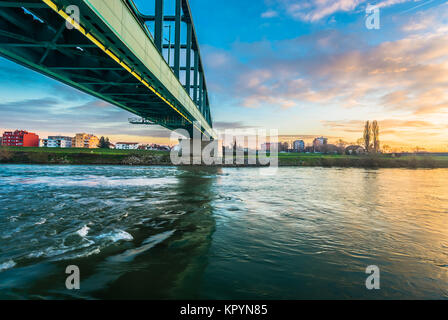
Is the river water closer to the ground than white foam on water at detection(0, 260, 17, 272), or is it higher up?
closer to the ground

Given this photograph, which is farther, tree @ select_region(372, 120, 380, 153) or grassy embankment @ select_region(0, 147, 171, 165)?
tree @ select_region(372, 120, 380, 153)

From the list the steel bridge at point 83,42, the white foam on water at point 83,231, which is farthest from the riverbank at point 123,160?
the white foam on water at point 83,231

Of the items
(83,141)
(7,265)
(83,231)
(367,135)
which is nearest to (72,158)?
(83,231)

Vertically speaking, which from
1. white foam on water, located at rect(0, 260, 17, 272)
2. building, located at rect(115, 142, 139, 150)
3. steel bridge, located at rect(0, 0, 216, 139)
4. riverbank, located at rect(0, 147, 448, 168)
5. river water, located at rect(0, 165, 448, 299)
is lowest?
river water, located at rect(0, 165, 448, 299)

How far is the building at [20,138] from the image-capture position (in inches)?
5837

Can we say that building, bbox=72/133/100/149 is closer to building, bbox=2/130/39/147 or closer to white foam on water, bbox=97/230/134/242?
building, bbox=2/130/39/147

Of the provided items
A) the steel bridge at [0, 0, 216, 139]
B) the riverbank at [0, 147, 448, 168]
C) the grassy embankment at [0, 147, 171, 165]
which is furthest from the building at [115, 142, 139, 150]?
the steel bridge at [0, 0, 216, 139]

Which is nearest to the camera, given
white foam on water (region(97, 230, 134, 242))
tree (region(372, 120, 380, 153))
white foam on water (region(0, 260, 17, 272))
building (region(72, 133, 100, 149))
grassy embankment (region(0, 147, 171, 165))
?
white foam on water (region(0, 260, 17, 272))

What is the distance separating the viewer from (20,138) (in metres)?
152

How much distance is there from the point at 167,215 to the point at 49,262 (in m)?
4.18

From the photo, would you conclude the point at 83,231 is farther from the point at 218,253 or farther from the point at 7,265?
the point at 218,253

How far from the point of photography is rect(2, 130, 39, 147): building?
148250 mm

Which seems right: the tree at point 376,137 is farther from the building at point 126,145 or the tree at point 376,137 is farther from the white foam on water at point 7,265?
the building at point 126,145

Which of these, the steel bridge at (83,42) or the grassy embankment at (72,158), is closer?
the steel bridge at (83,42)
